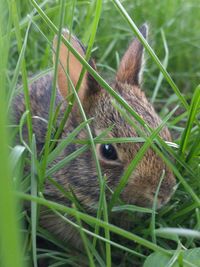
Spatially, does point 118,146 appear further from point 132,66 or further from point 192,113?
point 132,66

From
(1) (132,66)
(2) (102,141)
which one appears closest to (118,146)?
(2) (102,141)

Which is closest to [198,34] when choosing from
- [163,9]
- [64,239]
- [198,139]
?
[163,9]

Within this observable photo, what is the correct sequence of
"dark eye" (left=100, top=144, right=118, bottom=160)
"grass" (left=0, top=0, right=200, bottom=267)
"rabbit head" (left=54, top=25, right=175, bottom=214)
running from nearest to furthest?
"grass" (left=0, top=0, right=200, bottom=267)
"rabbit head" (left=54, top=25, right=175, bottom=214)
"dark eye" (left=100, top=144, right=118, bottom=160)

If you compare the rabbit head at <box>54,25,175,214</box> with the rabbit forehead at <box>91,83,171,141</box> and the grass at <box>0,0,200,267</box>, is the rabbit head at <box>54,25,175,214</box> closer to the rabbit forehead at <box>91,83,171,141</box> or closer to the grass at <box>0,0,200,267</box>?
the rabbit forehead at <box>91,83,171,141</box>

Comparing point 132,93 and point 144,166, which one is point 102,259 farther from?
point 132,93

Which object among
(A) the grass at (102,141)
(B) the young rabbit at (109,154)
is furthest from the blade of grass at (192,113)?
(B) the young rabbit at (109,154)

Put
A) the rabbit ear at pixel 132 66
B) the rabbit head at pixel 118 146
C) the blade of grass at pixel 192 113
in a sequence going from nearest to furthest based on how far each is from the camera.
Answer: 1. the blade of grass at pixel 192 113
2. the rabbit head at pixel 118 146
3. the rabbit ear at pixel 132 66

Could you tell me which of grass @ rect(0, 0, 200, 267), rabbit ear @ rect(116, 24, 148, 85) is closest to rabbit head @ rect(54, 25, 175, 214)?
rabbit ear @ rect(116, 24, 148, 85)

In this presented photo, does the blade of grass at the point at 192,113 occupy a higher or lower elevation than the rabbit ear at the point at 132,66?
lower

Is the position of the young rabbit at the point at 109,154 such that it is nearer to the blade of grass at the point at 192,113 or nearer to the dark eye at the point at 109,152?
the dark eye at the point at 109,152
